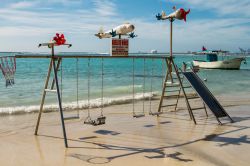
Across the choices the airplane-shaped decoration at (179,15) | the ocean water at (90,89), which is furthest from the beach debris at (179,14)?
the ocean water at (90,89)

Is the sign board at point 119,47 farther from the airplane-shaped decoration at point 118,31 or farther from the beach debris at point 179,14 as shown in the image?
the beach debris at point 179,14

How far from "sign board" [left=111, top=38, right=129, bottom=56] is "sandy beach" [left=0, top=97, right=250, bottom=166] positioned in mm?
2111

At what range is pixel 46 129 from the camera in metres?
9.01

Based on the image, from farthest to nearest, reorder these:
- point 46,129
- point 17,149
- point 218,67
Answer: point 218,67 < point 46,129 < point 17,149

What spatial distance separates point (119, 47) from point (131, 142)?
258 centimetres

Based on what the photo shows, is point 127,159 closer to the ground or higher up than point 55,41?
closer to the ground

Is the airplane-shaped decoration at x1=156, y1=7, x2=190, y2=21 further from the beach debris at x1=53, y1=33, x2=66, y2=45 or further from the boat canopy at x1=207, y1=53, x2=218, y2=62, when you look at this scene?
the boat canopy at x1=207, y1=53, x2=218, y2=62

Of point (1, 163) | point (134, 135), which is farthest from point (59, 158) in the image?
point (134, 135)

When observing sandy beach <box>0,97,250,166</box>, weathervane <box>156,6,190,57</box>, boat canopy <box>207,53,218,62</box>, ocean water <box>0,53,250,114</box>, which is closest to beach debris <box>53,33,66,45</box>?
ocean water <box>0,53,250,114</box>

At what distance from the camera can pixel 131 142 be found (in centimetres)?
760

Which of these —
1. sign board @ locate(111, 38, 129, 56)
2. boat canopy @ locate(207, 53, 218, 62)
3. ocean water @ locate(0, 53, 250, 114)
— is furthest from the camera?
boat canopy @ locate(207, 53, 218, 62)

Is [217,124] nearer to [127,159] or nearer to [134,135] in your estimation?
[134,135]

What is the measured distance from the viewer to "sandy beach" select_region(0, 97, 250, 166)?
20.7ft

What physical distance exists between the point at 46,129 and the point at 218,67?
49863 mm
